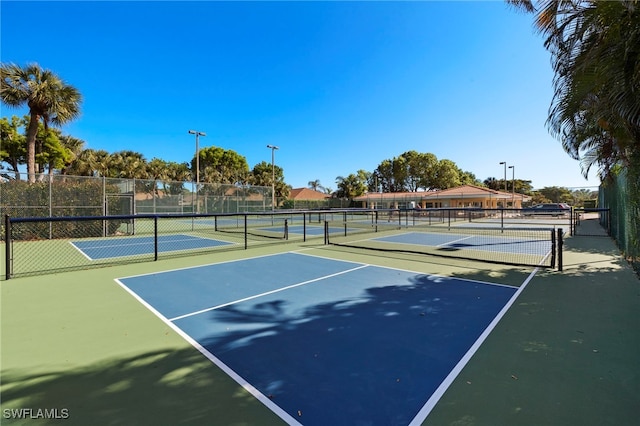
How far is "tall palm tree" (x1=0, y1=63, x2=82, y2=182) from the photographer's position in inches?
631

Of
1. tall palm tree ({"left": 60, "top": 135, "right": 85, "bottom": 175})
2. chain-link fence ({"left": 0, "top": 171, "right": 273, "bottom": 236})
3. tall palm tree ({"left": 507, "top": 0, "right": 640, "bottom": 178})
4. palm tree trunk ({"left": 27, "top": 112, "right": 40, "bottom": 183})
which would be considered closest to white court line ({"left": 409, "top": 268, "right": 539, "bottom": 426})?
tall palm tree ({"left": 507, "top": 0, "right": 640, "bottom": 178})

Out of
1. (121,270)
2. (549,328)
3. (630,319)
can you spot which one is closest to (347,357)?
(549,328)

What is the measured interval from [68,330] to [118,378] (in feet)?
6.24

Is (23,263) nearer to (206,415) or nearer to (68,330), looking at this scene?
(68,330)

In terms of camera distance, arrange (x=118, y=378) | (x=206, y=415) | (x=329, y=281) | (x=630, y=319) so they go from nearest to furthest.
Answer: (x=206, y=415), (x=118, y=378), (x=630, y=319), (x=329, y=281)

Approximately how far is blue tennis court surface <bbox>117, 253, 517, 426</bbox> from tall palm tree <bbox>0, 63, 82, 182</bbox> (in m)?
15.7

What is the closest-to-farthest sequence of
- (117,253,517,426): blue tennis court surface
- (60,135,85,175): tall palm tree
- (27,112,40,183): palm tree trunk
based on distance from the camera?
(117,253,517,426): blue tennis court surface → (27,112,40,183): palm tree trunk → (60,135,85,175): tall palm tree

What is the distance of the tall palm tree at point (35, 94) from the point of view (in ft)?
52.6

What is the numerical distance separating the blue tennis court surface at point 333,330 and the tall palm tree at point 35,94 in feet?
51.5

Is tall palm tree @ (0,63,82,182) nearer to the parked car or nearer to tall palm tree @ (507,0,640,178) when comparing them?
tall palm tree @ (507,0,640,178)

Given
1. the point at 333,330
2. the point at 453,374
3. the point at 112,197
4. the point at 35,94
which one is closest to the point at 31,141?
the point at 35,94

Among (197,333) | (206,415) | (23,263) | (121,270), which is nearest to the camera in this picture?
(206,415)

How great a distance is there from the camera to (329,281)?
697 cm

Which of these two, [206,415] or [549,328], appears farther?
[549,328]
